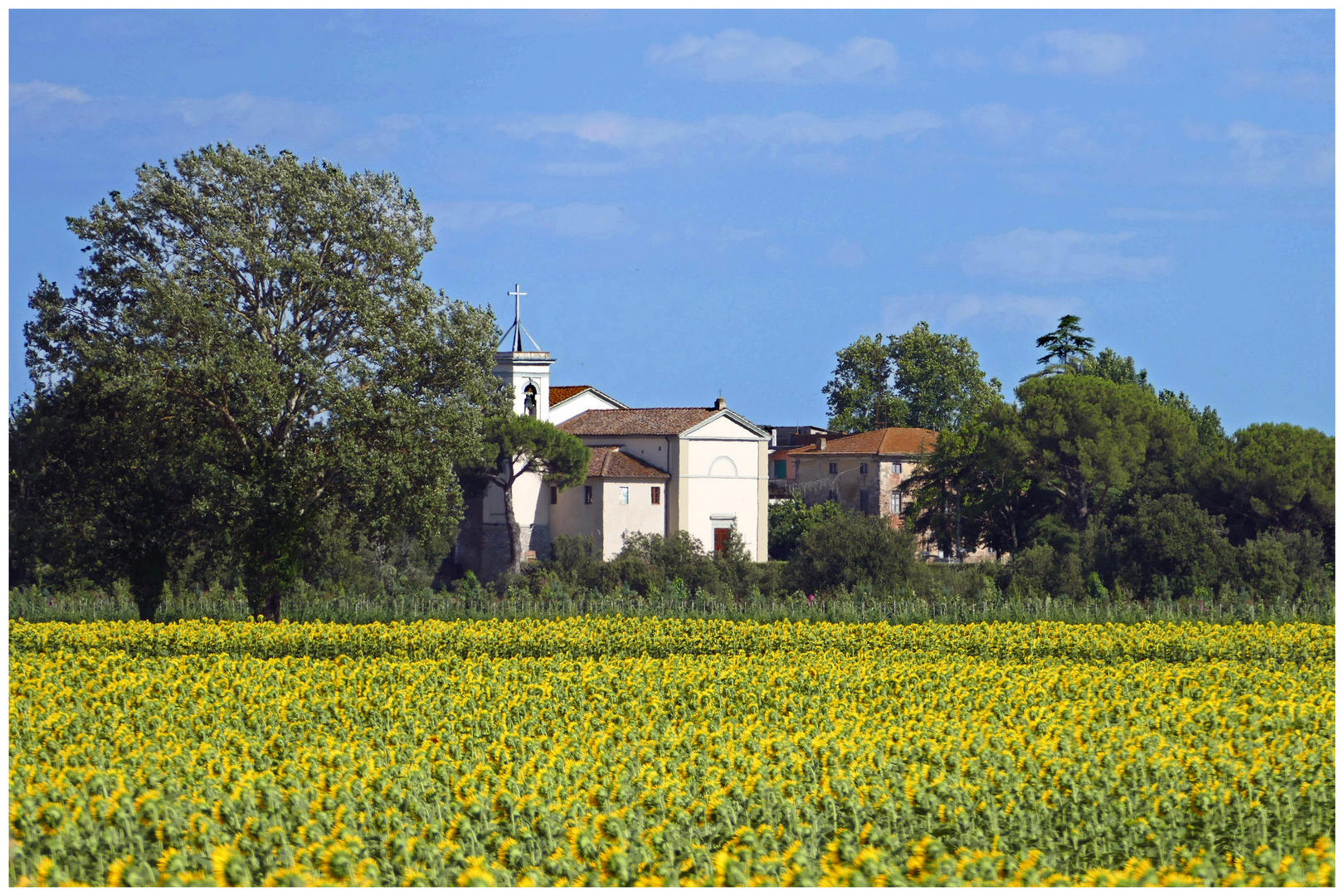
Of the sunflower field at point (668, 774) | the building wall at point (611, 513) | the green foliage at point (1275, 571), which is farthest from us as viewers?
the building wall at point (611, 513)

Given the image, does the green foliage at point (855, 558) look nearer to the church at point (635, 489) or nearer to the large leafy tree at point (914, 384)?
the church at point (635, 489)

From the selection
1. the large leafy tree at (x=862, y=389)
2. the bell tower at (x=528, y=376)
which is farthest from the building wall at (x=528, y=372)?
the large leafy tree at (x=862, y=389)

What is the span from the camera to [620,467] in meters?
49.5

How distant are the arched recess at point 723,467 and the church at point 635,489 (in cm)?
3

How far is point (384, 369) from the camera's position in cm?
2152

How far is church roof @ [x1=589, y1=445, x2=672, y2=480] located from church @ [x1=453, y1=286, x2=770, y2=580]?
32 mm

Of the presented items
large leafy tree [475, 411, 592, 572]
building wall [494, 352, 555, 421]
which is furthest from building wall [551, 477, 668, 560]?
building wall [494, 352, 555, 421]

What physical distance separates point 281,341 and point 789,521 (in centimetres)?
3692

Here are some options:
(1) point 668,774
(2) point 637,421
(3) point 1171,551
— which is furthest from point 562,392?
(1) point 668,774

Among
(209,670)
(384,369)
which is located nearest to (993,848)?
(209,670)

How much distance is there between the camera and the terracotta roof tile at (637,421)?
5091 cm

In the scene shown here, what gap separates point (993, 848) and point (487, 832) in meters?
2.38

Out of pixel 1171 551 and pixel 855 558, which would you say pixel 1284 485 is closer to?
pixel 1171 551

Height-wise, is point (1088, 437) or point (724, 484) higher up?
point (1088, 437)
